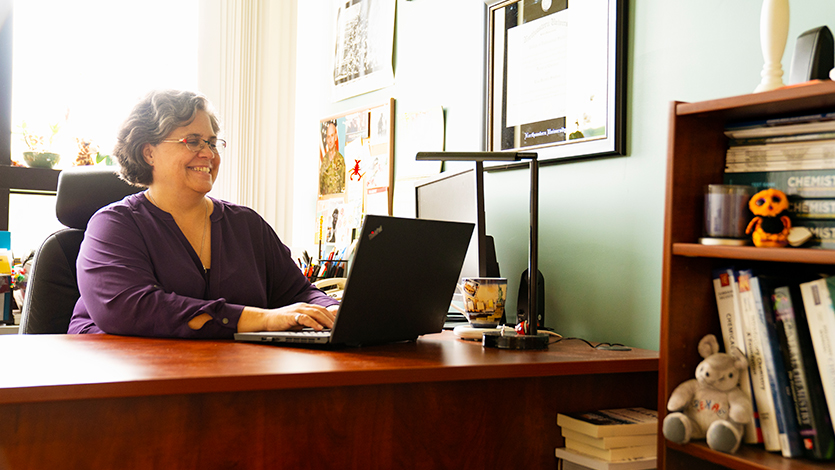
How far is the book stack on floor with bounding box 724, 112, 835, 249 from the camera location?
3.07 feet

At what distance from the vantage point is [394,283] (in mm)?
1159

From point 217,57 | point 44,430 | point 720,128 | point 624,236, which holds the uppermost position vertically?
point 217,57

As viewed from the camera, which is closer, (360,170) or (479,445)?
(479,445)

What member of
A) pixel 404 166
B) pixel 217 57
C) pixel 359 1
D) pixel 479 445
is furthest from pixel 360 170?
pixel 479 445

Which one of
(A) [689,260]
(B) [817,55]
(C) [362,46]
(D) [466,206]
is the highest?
(C) [362,46]

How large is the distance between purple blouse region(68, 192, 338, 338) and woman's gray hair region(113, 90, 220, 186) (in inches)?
3.6

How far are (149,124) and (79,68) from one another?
1.43 m

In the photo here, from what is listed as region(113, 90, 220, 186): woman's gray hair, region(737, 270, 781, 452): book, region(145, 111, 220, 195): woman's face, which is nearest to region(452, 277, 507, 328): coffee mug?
region(737, 270, 781, 452): book

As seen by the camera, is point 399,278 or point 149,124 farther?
point 149,124

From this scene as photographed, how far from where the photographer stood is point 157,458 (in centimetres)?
90

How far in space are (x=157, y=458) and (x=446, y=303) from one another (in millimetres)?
627

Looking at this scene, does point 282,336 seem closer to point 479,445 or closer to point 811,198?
point 479,445

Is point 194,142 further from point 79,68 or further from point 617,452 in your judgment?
point 79,68

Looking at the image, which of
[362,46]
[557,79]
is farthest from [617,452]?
[362,46]
